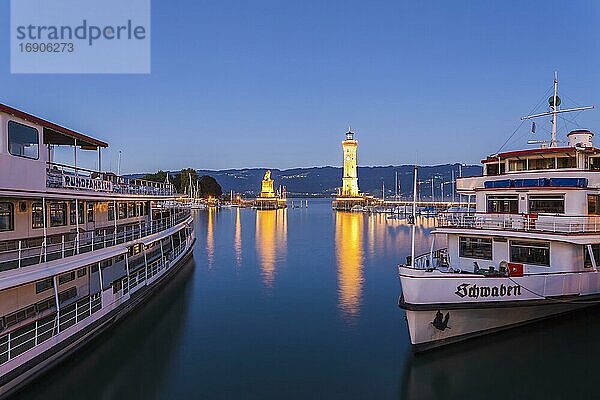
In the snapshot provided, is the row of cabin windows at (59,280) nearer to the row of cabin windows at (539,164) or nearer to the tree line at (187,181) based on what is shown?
the row of cabin windows at (539,164)

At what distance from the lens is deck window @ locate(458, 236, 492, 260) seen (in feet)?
58.4

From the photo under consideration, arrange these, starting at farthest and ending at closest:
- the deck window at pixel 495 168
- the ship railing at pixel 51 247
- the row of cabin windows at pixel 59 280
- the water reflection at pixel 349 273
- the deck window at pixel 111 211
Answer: the water reflection at pixel 349 273
the deck window at pixel 111 211
the deck window at pixel 495 168
the row of cabin windows at pixel 59 280
the ship railing at pixel 51 247

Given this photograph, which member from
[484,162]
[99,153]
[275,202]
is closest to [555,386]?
[484,162]

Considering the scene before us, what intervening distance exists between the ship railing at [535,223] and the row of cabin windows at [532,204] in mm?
561

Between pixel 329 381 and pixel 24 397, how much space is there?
8.17 m

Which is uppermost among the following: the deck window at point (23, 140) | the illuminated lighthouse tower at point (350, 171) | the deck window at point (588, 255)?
the illuminated lighthouse tower at point (350, 171)

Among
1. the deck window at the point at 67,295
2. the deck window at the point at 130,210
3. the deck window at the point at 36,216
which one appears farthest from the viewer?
the deck window at the point at 130,210

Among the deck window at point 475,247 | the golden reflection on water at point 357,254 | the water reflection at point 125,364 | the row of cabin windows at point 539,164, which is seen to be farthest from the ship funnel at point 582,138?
the water reflection at point 125,364

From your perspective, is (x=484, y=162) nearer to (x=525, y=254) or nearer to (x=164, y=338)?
(x=525, y=254)

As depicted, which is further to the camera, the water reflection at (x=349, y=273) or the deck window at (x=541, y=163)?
the water reflection at (x=349, y=273)

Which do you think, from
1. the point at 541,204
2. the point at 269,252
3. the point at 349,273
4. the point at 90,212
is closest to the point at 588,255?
the point at 541,204

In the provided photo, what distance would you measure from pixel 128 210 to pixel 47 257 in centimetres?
1348

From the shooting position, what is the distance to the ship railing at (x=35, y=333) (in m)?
10.9

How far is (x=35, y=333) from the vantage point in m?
12.2
